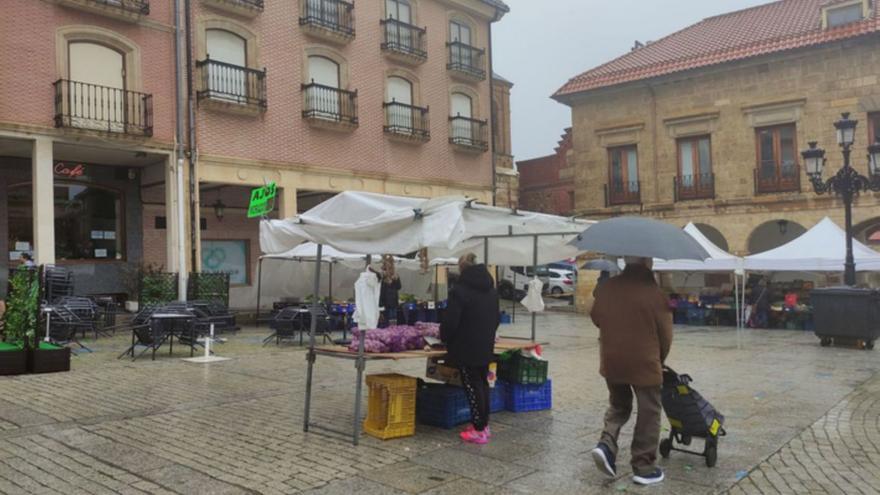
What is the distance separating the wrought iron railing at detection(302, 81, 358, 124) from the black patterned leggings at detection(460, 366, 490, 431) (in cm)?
1514

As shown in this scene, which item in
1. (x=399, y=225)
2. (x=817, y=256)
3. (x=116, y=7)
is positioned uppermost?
(x=116, y=7)

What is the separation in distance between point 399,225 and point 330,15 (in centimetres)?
1657

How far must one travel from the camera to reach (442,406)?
6809 mm

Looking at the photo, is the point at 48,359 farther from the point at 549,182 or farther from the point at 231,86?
the point at 549,182

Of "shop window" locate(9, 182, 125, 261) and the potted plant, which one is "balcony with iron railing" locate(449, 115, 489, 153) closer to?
"shop window" locate(9, 182, 125, 261)

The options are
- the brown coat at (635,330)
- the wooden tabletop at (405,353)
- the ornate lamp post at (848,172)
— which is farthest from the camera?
the ornate lamp post at (848,172)

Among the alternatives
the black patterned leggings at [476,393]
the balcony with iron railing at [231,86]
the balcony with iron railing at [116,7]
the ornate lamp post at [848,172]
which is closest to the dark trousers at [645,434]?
the black patterned leggings at [476,393]

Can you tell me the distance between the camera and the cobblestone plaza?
16.9 feet

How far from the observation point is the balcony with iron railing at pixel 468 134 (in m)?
24.7

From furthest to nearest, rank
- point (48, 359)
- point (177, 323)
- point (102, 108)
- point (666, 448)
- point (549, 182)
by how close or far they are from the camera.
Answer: point (549, 182) → point (102, 108) → point (177, 323) → point (48, 359) → point (666, 448)

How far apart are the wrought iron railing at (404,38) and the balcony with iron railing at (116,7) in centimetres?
771

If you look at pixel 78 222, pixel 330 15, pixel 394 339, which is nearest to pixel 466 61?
pixel 330 15

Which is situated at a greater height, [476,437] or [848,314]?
[848,314]

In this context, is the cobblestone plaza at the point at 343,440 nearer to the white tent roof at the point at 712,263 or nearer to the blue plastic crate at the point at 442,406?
the blue plastic crate at the point at 442,406
